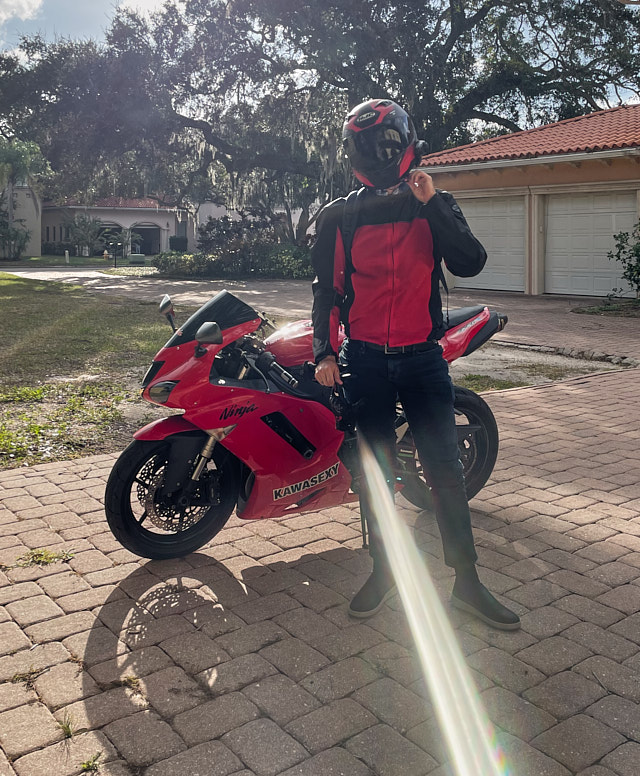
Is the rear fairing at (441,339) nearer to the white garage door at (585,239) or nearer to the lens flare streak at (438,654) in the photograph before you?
the lens flare streak at (438,654)

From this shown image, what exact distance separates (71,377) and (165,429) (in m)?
5.59

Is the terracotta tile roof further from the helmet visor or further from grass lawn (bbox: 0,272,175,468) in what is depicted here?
the helmet visor

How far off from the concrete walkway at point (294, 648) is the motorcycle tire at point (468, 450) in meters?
0.20

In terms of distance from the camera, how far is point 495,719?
9.11 feet

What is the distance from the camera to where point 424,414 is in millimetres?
3434

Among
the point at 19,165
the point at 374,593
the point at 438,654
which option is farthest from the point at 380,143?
the point at 19,165

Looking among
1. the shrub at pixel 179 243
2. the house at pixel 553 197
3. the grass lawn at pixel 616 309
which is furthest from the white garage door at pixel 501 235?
the shrub at pixel 179 243

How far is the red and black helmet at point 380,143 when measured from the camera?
10.8 ft

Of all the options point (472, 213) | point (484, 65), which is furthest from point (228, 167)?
point (472, 213)

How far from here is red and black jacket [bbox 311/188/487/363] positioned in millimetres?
3275

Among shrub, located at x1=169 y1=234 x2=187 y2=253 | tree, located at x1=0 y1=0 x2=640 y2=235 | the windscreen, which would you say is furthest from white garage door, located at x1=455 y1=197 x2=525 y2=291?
shrub, located at x1=169 y1=234 x2=187 y2=253

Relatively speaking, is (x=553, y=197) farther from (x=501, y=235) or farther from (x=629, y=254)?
(x=629, y=254)

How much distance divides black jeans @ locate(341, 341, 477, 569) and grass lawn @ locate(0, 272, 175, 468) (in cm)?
309

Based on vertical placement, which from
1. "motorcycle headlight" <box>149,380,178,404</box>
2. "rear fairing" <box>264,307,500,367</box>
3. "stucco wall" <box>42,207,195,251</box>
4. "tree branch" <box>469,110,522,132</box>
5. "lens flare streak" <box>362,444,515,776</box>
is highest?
"tree branch" <box>469,110,522,132</box>
